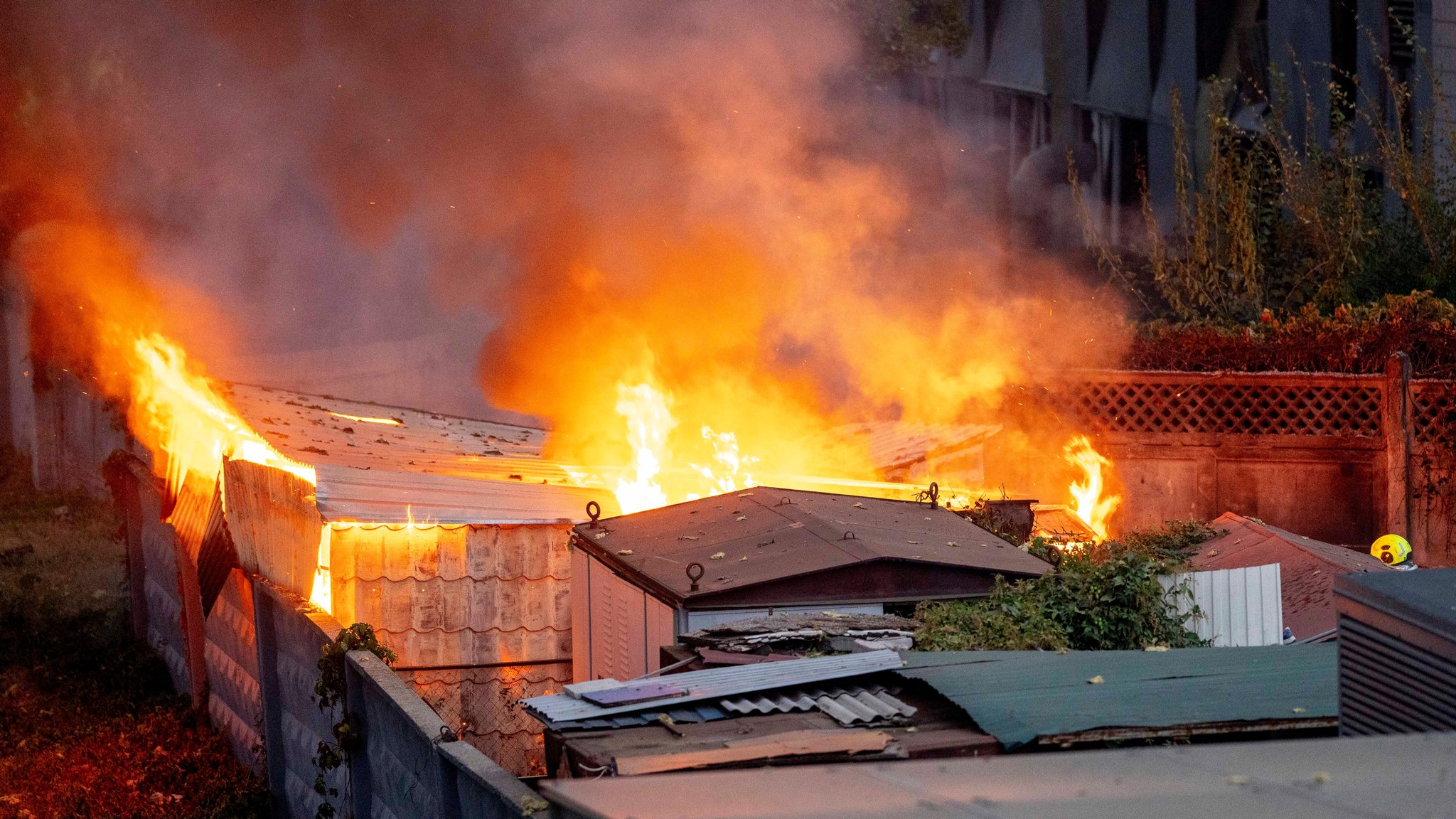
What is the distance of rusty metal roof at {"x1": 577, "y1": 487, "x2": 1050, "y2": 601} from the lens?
6.26 metres

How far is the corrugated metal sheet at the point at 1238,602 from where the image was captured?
6570mm

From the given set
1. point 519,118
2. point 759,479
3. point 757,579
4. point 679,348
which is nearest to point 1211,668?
point 757,579

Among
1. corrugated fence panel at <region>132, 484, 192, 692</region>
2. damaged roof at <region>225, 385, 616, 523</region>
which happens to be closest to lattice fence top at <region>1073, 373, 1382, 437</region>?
damaged roof at <region>225, 385, 616, 523</region>

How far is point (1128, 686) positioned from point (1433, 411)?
7669 mm

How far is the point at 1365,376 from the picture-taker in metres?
10.9

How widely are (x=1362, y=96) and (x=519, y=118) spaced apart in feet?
35.8

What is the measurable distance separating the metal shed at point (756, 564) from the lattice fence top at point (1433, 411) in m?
5.02

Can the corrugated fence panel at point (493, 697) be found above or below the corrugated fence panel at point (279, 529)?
below

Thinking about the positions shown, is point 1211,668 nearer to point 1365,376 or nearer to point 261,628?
point 261,628

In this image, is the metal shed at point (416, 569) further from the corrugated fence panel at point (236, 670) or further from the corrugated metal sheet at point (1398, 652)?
the corrugated metal sheet at point (1398, 652)

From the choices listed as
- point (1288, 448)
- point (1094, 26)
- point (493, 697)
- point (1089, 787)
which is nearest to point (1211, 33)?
point (1094, 26)

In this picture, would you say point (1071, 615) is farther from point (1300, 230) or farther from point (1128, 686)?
point (1300, 230)

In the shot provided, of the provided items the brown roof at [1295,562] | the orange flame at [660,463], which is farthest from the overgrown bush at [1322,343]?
the orange flame at [660,463]

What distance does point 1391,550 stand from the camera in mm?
9055
